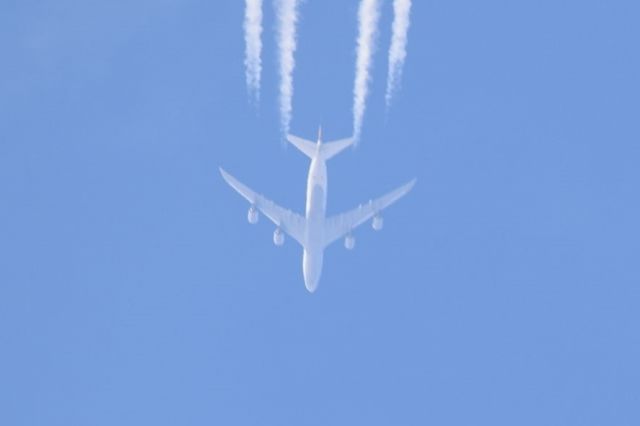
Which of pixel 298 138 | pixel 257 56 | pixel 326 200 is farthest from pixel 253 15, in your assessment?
pixel 326 200

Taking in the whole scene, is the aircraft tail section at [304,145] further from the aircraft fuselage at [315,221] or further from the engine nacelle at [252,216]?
the engine nacelle at [252,216]

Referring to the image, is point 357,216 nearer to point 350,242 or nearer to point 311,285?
point 350,242

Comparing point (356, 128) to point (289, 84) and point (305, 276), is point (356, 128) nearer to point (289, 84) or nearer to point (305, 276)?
point (289, 84)

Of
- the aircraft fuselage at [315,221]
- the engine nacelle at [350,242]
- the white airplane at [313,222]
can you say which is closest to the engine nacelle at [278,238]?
the white airplane at [313,222]

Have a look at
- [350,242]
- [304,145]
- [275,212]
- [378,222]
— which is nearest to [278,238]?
[275,212]

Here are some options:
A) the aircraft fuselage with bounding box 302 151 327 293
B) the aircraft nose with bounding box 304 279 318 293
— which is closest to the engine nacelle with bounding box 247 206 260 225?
the aircraft fuselage with bounding box 302 151 327 293
